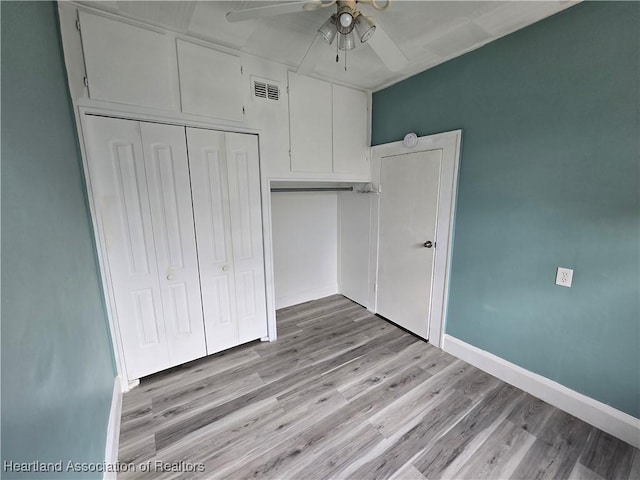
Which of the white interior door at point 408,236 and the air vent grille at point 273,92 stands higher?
the air vent grille at point 273,92

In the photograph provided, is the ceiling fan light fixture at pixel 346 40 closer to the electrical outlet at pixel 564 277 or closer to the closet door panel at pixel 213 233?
the closet door panel at pixel 213 233

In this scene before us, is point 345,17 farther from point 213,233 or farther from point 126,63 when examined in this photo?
point 213,233

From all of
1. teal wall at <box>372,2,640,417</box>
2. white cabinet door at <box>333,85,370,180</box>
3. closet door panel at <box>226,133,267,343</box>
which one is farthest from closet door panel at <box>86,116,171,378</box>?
teal wall at <box>372,2,640,417</box>

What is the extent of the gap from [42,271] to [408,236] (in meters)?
2.58

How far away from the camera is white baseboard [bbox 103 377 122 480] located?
4.48ft

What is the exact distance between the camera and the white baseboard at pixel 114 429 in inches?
53.8

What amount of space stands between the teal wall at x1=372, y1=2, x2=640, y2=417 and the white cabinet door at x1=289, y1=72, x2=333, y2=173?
3.30 feet

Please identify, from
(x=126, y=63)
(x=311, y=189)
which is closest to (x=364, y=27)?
(x=126, y=63)

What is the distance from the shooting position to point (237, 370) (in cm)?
225

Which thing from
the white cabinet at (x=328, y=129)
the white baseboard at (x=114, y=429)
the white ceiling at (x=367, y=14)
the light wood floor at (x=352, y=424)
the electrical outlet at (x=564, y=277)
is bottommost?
the light wood floor at (x=352, y=424)

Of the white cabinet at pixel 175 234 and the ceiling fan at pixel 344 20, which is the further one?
the white cabinet at pixel 175 234

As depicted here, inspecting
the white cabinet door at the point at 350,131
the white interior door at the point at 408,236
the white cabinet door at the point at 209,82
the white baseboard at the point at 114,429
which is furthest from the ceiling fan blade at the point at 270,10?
the white baseboard at the point at 114,429

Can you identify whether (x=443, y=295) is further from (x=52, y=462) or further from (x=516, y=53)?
(x=52, y=462)

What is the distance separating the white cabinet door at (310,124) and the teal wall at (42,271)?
1592mm
